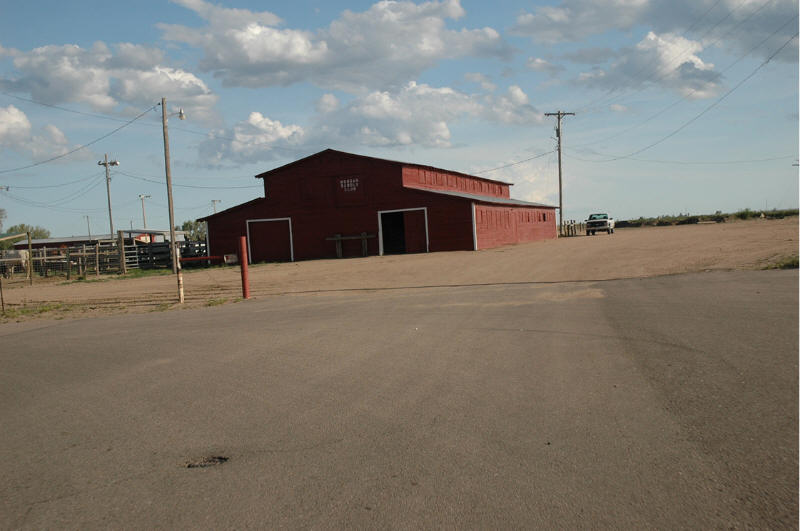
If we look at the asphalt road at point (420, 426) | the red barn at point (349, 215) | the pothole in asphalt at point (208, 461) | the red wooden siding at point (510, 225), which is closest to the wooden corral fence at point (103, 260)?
the red barn at point (349, 215)

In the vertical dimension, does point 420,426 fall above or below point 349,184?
below

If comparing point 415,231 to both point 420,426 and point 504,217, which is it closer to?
point 504,217

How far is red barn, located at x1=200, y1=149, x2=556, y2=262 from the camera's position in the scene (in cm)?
3647

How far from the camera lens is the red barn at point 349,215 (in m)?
36.5

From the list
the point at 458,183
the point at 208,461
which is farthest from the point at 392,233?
the point at 208,461

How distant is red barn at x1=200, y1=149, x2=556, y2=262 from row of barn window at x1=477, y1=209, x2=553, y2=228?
7 centimetres

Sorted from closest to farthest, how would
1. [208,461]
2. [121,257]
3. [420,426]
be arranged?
[208,461]
[420,426]
[121,257]

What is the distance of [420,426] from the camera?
506cm

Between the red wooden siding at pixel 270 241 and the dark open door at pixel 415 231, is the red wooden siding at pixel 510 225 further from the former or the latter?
the red wooden siding at pixel 270 241

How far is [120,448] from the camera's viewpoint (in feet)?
16.0

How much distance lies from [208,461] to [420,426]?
165 cm

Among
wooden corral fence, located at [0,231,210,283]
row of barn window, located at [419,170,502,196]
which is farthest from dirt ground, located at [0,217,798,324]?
row of barn window, located at [419,170,502,196]

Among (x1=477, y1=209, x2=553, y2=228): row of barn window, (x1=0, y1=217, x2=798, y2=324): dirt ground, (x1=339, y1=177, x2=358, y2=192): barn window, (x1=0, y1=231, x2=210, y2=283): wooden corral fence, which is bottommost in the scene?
(x1=0, y1=217, x2=798, y2=324): dirt ground

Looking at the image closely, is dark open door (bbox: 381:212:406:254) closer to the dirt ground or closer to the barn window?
the barn window
